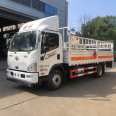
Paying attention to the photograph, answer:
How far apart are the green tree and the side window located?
33.1m

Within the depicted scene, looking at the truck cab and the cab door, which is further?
the cab door

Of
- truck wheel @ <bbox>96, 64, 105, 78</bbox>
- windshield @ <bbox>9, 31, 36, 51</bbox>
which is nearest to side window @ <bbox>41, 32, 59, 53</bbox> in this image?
windshield @ <bbox>9, 31, 36, 51</bbox>

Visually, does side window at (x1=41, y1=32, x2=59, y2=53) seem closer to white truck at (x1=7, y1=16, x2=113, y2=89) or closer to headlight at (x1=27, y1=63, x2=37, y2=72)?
white truck at (x1=7, y1=16, x2=113, y2=89)

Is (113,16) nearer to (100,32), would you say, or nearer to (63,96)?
(100,32)

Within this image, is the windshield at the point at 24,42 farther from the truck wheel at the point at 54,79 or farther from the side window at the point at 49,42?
the truck wheel at the point at 54,79

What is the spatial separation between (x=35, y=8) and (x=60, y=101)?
43.7 ft

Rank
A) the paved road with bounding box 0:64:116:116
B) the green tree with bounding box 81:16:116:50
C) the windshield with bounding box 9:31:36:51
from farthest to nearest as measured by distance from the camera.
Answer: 1. the green tree with bounding box 81:16:116:50
2. the windshield with bounding box 9:31:36:51
3. the paved road with bounding box 0:64:116:116

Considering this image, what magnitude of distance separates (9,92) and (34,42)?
220cm

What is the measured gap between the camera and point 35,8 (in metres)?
18.9

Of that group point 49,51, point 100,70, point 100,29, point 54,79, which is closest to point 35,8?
point 100,70

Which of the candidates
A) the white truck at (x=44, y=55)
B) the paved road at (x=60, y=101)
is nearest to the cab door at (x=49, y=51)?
the white truck at (x=44, y=55)

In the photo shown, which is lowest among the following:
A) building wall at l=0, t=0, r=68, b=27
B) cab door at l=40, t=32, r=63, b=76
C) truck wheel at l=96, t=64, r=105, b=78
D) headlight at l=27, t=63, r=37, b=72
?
truck wheel at l=96, t=64, r=105, b=78

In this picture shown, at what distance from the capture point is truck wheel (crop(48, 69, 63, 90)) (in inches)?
331

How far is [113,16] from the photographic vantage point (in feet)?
158
